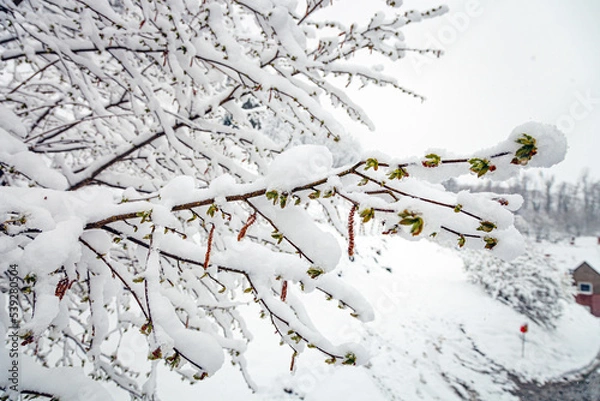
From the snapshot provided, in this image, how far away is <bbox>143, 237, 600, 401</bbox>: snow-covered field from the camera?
5.58 m

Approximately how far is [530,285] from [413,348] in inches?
352

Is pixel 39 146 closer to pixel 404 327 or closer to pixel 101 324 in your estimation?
pixel 101 324

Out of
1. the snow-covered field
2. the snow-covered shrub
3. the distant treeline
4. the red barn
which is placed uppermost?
the distant treeline

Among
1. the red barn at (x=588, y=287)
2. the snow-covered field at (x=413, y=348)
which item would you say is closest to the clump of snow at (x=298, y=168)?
the snow-covered field at (x=413, y=348)

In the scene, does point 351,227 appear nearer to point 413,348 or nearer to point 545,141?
point 545,141

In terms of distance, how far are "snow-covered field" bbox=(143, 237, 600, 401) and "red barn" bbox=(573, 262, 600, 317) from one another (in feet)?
15.9

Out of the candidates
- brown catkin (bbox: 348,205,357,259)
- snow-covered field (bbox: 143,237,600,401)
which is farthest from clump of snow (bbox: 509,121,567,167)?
snow-covered field (bbox: 143,237,600,401)

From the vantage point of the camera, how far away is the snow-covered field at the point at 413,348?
18.3 feet

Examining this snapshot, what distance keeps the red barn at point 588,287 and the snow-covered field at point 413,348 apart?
4.84 metres

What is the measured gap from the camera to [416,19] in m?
2.19

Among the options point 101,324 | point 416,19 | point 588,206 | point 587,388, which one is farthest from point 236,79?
point 588,206

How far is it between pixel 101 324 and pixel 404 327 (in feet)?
33.1

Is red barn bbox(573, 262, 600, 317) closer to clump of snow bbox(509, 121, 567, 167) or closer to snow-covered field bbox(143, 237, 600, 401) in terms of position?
snow-covered field bbox(143, 237, 600, 401)

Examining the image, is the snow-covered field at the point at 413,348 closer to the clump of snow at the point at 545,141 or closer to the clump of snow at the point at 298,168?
the clump of snow at the point at 298,168
